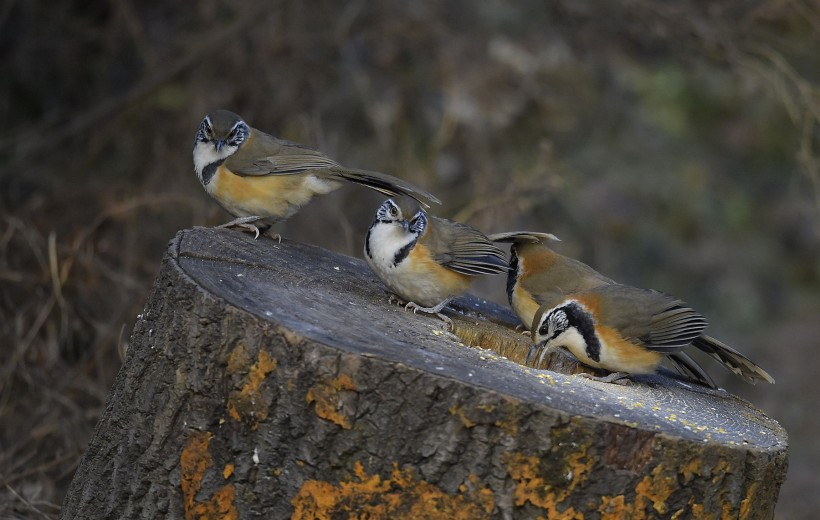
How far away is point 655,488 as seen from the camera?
3033mm

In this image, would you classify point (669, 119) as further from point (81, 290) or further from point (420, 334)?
point (420, 334)

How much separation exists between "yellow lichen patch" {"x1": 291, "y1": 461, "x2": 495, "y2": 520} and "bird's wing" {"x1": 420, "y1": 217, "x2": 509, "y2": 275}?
4.37 feet

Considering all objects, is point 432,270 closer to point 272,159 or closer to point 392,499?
point 272,159

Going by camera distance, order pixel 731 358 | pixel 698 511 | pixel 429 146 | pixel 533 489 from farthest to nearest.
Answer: pixel 429 146 < pixel 731 358 < pixel 698 511 < pixel 533 489

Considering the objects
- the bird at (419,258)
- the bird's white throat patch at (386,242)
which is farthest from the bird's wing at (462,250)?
the bird's white throat patch at (386,242)

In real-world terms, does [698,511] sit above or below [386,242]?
below

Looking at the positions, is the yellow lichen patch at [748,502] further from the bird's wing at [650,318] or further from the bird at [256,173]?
the bird at [256,173]

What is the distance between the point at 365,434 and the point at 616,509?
0.77m

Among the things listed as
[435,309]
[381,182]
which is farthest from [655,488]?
[381,182]

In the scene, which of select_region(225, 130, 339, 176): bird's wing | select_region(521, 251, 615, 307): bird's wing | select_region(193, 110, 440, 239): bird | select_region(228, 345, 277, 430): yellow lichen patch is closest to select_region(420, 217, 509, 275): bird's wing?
select_region(193, 110, 440, 239): bird

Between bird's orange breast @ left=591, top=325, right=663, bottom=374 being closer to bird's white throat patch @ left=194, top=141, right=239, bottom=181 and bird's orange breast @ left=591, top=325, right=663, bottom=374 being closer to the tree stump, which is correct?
the tree stump

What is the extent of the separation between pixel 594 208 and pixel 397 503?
7.44 m

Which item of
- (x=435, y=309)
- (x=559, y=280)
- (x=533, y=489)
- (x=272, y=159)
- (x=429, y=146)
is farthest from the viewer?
(x=429, y=146)

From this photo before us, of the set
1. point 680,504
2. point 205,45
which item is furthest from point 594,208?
point 680,504
